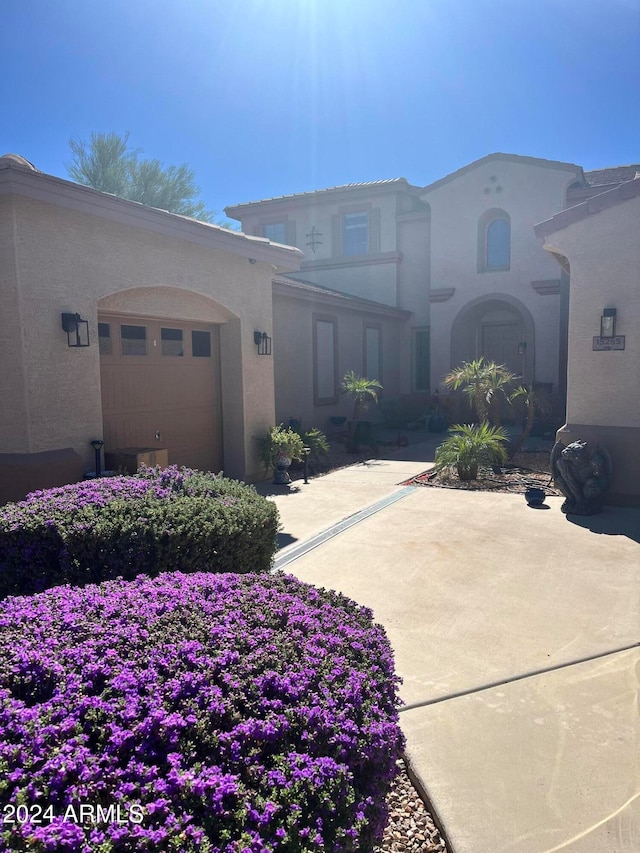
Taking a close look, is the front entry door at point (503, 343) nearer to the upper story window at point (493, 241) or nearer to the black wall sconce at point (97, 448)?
the upper story window at point (493, 241)

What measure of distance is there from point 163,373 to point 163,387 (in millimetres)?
195

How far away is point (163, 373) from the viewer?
895 cm

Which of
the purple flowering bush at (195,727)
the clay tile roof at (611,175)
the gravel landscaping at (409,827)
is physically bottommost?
the gravel landscaping at (409,827)

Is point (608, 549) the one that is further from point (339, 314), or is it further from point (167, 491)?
point (339, 314)

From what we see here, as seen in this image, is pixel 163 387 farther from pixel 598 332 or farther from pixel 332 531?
pixel 598 332

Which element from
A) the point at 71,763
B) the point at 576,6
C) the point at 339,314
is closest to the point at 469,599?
the point at 71,763

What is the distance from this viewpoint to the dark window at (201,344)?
9570 millimetres

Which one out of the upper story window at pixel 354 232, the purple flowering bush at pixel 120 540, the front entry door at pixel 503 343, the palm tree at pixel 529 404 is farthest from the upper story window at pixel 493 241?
the purple flowering bush at pixel 120 540

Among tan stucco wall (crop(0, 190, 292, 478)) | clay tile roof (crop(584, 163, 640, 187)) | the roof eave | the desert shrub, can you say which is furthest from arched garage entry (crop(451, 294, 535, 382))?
tan stucco wall (crop(0, 190, 292, 478))

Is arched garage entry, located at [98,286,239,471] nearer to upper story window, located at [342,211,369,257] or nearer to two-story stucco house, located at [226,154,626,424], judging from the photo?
two-story stucco house, located at [226,154,626,424]

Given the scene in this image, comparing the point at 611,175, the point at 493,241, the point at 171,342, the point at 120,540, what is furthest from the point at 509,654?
the point at 611,175

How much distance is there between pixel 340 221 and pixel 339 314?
532 cm

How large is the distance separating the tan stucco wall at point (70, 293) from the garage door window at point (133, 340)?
0.89 feet

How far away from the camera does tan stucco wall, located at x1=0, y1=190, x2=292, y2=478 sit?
6602 mm
